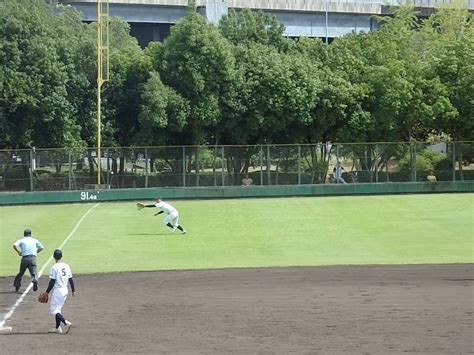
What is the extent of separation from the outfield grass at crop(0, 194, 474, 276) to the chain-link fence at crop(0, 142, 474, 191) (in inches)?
113

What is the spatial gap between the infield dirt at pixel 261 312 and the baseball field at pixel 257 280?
0.04 meters

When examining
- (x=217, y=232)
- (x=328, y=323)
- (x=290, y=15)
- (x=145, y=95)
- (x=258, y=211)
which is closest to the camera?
(x=328, y=323)

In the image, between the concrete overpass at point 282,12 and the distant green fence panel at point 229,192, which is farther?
the concrete overpass at point 282,12

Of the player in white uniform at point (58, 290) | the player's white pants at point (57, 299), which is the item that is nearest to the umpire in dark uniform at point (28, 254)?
the player in white uniform at point (58, 290)

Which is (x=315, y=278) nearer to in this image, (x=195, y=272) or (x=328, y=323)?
(x=195, y=272)

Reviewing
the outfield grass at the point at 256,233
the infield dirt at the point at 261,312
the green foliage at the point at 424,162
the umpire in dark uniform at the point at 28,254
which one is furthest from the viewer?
the green foliage at the point at 424,162

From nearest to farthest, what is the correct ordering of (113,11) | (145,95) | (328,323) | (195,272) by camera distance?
(328,323)
(195,272)
(145,95)
(113,11)

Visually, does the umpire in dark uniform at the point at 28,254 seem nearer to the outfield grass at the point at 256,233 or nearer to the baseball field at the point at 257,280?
the baseball field at the point at 257,280

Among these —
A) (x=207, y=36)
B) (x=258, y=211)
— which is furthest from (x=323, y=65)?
(x=258, y=211)

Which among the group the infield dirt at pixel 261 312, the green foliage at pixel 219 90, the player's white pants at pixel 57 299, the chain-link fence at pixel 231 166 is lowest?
the infield dirt at pixel 261 312

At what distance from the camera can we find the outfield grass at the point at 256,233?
27.2m

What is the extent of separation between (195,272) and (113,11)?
201ft

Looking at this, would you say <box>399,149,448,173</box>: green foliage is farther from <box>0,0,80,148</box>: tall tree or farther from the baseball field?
<box>0,0,80,148</box>: tall tree

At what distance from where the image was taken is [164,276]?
78.2ft
